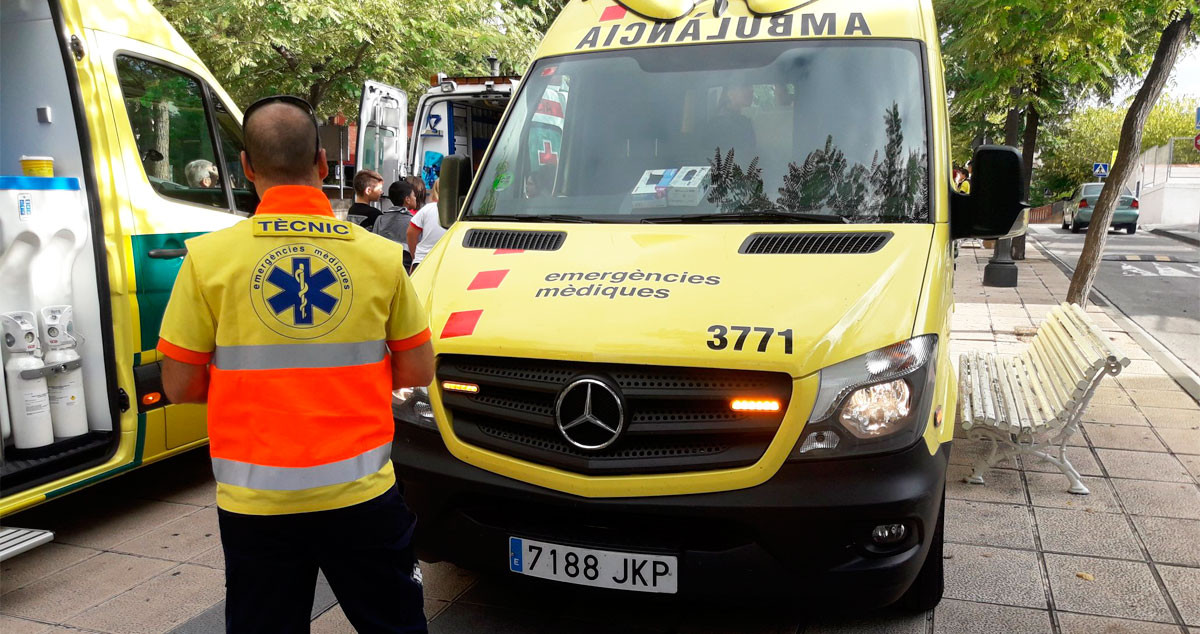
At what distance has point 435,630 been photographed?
3.71 meters

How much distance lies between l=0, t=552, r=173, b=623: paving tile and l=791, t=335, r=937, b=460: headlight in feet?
9.57

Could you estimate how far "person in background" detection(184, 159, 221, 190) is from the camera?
5457mm

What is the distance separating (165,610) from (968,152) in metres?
26.6

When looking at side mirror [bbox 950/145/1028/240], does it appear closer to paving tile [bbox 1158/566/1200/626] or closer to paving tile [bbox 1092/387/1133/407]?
paving tile [bbox 1158/566/1200/626]

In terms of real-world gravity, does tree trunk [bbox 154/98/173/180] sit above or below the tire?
above

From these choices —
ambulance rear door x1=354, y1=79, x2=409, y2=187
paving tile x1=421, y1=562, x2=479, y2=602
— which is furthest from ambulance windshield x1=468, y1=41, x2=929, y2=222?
ambulance rear door x1=354, y1=79, x2=409, y2=187

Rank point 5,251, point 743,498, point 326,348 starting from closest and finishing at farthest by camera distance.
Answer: point 326,348, point 743,498, point 5,251

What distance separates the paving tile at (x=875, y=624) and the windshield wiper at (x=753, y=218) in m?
1.49

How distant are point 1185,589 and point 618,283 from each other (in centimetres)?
264

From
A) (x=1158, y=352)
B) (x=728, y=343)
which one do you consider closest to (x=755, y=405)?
(x=728, y=343)

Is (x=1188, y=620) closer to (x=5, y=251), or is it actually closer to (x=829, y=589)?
(x=829, y=589)

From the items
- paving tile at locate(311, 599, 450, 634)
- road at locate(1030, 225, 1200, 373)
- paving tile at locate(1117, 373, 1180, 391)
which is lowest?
road at locate(1030, 225, 1200, 373)

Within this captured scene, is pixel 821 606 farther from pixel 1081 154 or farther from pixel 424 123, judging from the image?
pixel 1081 154

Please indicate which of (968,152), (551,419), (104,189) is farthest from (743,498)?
(968,152)
